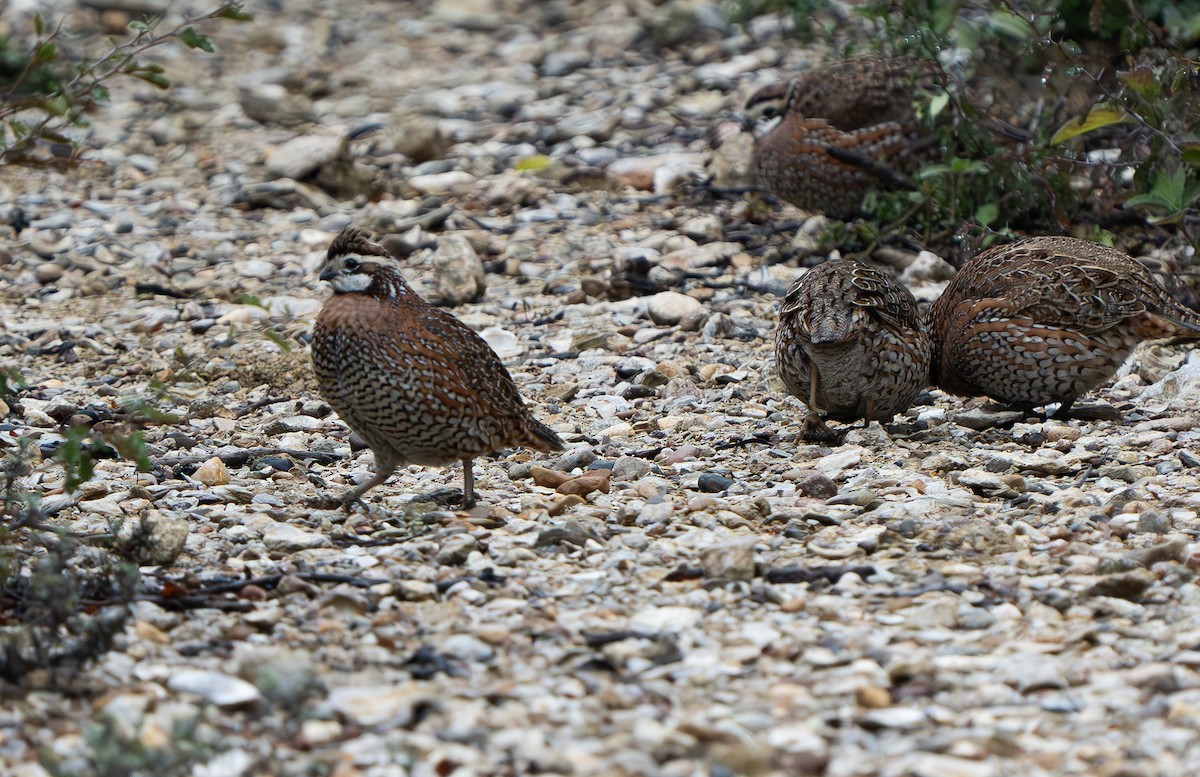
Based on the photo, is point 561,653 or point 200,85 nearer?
point 561,653

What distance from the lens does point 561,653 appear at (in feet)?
15.2

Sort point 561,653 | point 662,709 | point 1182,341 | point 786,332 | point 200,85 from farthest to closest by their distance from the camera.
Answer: point 200,85 < point 1182,341 < point 786,332 < point 561,653 < point 662,709

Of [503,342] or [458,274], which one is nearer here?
[503,342]

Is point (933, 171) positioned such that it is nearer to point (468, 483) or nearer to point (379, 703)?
point (468, 483)

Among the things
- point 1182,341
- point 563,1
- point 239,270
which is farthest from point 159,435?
point 563,1

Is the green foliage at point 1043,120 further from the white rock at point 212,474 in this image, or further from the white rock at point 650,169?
the white rock at point 212,474

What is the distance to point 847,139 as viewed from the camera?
32.6 feet

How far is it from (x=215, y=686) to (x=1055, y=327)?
4.43 m

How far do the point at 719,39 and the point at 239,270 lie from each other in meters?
5.79

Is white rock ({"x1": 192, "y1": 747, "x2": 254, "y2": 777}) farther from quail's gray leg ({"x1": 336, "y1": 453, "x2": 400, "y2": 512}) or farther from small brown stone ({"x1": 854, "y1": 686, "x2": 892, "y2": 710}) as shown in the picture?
quail's gray leg ({"x1": 336, "y1": 453, "x2": 400, "y2": 512})

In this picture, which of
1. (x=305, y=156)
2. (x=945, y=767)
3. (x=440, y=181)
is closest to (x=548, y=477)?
(x=945, y=767)

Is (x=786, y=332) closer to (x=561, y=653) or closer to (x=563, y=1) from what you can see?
(x=561, y=653)

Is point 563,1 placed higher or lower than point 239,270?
higher

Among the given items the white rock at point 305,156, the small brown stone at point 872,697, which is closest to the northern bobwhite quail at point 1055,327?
the small brown stone at point 872,697
